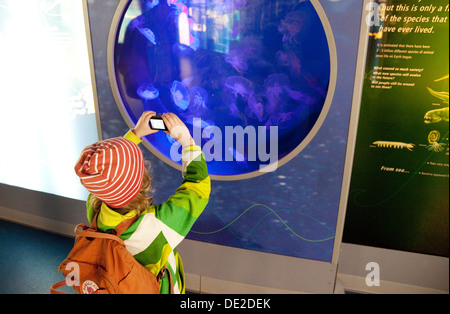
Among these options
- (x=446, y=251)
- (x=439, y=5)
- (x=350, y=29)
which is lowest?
(x=446, y=251)

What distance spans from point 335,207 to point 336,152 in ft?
0.93

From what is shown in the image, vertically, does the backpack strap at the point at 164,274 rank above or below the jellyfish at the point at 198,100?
below

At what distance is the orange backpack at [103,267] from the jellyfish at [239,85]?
2.92ft

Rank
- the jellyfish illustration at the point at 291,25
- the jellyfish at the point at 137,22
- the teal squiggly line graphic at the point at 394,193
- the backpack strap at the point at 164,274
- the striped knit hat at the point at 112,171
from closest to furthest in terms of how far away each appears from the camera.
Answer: the striped knit hat at the point at 112,171 < the backpack strap at the point at 164,274 < the jellyfish illustration at the point at 291,25 < the jellyfish at the point at 137,22 < the teal squiggly line graphic at the point at 394,193

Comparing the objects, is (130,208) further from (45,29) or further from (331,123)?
(45,29)

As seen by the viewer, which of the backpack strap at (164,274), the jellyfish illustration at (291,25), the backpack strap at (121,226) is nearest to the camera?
the backpack strap at (121,226)

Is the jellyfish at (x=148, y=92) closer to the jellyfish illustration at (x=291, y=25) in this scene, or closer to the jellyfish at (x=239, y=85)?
the jellyfish at (x=239, y=85)

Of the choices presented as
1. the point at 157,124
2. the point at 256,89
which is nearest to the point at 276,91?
the point at 256,89

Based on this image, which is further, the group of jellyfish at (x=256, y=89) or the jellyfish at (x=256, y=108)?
the jellyfish at (x=256, y=108)

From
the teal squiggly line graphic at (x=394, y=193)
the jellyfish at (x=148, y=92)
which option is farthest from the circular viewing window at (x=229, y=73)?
the teal squiggly line graphic at (x=394, y=193)

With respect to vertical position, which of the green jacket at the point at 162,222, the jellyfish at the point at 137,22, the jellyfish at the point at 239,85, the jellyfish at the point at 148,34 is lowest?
the green jacket at the point at 162,222

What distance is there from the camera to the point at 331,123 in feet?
4.78

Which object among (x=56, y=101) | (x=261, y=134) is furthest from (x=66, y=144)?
(x=261, y=134)

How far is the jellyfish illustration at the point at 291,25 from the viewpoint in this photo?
4.61 feet
